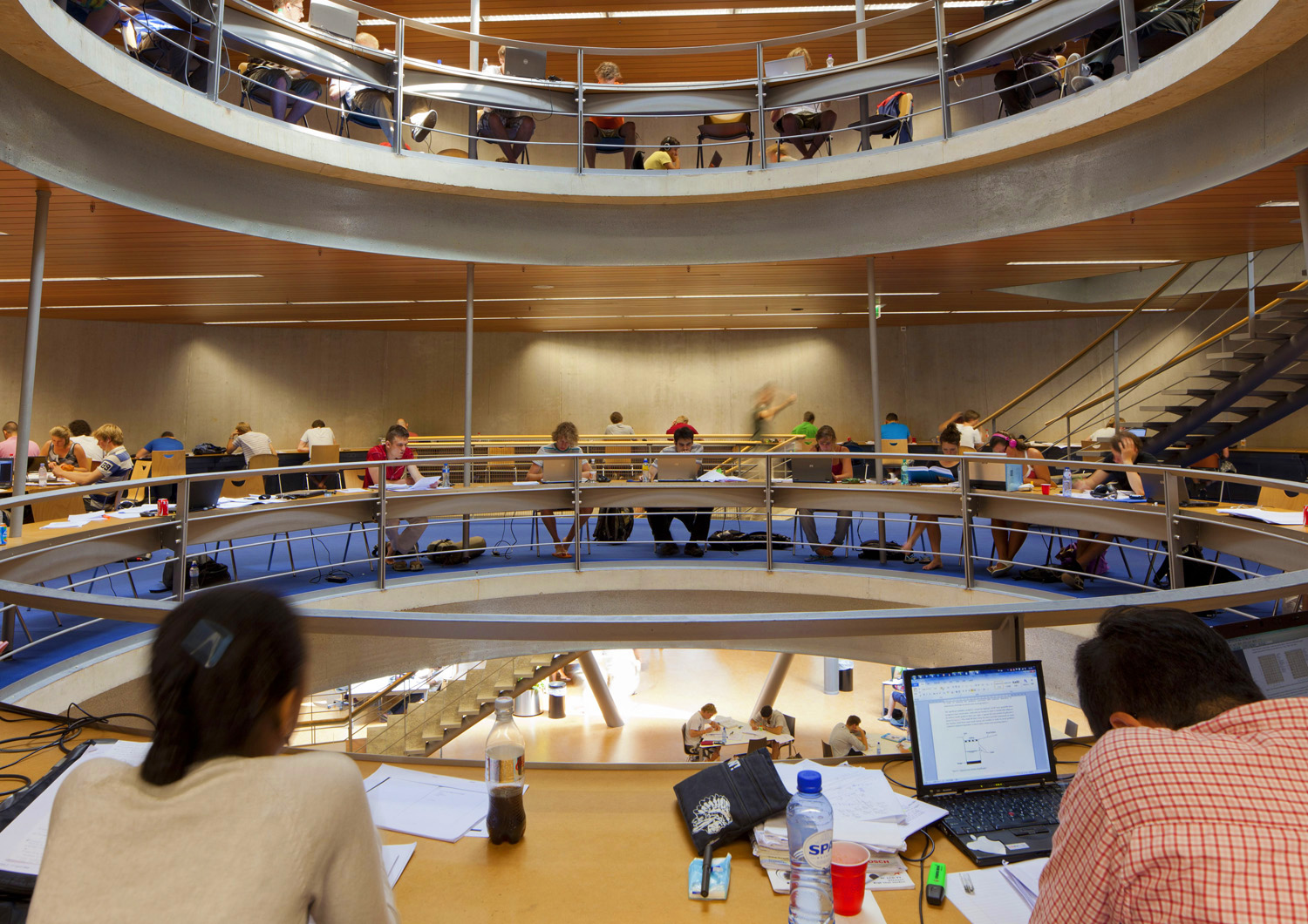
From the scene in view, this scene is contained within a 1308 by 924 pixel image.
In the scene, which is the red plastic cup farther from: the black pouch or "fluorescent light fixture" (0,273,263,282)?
"fluorescent light fixture" (0,273,263,282)

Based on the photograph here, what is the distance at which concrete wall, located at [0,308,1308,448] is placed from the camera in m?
14.2

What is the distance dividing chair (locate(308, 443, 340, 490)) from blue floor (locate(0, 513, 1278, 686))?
34.7 inches

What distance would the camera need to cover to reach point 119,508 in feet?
19.7

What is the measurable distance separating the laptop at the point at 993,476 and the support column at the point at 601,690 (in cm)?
549

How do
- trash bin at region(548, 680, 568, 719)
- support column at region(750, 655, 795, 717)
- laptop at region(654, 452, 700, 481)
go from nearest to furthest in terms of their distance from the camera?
laptop at region(654, 452, 700, 481) → support column at region(750, 655, 795, 717) → trash bin at region(548, 680, 568, 719)

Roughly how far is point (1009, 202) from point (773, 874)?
24.5ft

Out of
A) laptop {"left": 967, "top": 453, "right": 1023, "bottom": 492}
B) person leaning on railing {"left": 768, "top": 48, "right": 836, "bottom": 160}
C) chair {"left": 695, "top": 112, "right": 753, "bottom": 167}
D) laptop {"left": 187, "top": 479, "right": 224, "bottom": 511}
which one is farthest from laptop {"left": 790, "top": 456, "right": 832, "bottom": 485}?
laptop {"left": 187, "top": 479, "right": 224, "bottom": 511}

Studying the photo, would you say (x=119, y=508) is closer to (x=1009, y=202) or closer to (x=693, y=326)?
(x=1009, y=202)

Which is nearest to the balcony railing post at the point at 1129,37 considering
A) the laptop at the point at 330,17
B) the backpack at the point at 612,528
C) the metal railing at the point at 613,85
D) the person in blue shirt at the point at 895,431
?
the metal railing at the point at 613,85

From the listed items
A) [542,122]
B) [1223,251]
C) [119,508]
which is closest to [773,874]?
[119,508]

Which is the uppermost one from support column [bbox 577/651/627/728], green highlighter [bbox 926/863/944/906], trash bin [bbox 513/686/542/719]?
green highlighter [bbox 926/863/944/906]

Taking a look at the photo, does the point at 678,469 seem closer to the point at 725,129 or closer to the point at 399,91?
the point at 725,129

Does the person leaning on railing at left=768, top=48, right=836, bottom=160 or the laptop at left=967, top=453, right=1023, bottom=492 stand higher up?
the person leaning on railing at left=768, top=48, right=836, bottom=160

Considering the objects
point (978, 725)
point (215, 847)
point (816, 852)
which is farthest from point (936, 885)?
point (215, 847)
